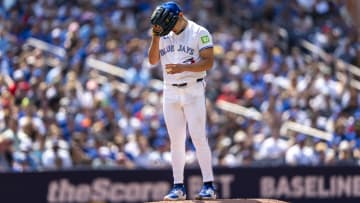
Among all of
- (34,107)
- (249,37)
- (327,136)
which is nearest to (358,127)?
(327,136)

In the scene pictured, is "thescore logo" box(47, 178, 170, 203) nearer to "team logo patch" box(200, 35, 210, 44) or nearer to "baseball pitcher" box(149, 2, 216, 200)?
"baseball pitcher" box(149, 2, 216, 200)

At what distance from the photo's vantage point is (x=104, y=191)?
15.1m

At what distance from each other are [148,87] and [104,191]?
3592 mm

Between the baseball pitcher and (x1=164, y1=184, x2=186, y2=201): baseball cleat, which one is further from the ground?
the baseball pitcher

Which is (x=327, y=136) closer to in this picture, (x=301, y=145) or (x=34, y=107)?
(x=301, y=145)

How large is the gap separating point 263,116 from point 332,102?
1445 mm

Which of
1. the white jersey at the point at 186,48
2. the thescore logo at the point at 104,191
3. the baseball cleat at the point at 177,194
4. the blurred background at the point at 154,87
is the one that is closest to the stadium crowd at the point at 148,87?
the blurred background at the point at 154,87

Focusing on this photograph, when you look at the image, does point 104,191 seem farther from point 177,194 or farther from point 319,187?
point 177,194

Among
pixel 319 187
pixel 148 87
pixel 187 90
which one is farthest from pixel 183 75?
pixel 148 87

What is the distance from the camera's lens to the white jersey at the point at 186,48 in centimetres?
1027

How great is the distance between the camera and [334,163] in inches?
621

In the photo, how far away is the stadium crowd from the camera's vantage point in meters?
16.3

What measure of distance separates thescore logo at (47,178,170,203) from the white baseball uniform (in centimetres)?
473

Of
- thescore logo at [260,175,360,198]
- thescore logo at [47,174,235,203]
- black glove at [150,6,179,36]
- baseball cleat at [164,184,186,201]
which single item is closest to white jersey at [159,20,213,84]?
black glove at [150,6,179,36]
